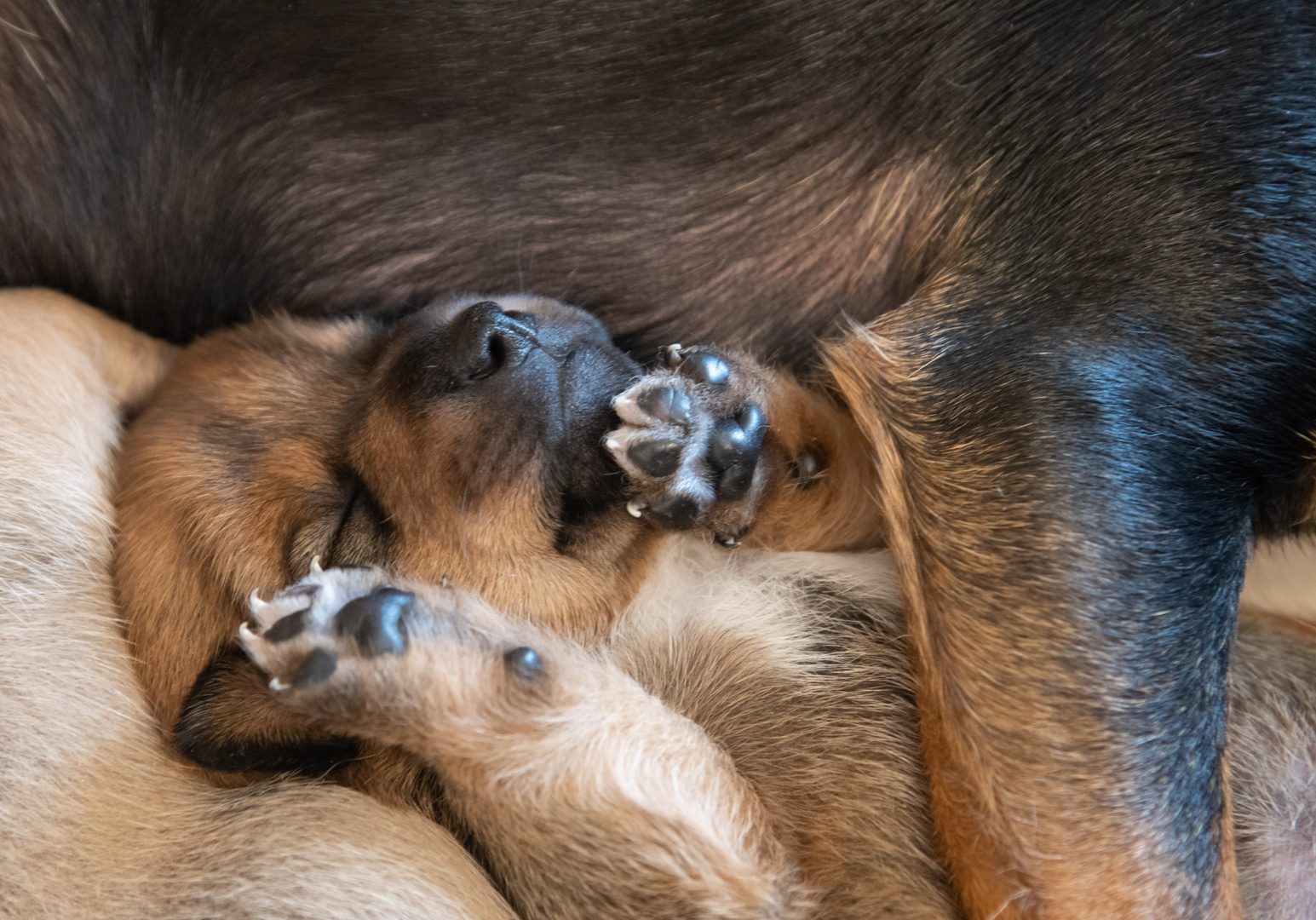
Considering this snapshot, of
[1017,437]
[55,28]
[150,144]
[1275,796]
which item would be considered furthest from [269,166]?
[1275,796]

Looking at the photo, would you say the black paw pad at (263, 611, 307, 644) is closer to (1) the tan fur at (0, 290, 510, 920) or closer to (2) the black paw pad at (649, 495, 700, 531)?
(1) the tan fur at (0, 290, 510, 920)

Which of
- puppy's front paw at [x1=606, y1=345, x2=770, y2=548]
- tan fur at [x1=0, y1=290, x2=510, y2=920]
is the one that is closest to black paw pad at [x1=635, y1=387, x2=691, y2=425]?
puppy's front paw at [x1=606, y1=345, x2=770, y2=548]

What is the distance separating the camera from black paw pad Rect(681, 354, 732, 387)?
1.58 metres

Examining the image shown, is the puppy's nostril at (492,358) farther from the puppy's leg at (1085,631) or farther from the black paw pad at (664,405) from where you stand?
the puppy's leg at (1085,631)

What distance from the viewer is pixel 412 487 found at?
Result: 1.59 meters

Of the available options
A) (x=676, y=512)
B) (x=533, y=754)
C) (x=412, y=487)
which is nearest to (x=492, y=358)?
(x=412, y=487)

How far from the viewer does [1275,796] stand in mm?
1584

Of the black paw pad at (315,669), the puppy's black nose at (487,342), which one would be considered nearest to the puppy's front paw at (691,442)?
the puppy's black nose at (487,342)

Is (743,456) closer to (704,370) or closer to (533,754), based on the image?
(704,370)

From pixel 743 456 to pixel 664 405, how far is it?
0.14 meters

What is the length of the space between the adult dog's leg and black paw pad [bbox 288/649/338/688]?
0.84m

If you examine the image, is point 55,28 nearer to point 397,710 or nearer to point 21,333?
point 21,333

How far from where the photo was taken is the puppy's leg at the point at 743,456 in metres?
1.52

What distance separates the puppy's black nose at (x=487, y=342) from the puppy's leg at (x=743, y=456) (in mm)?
172
